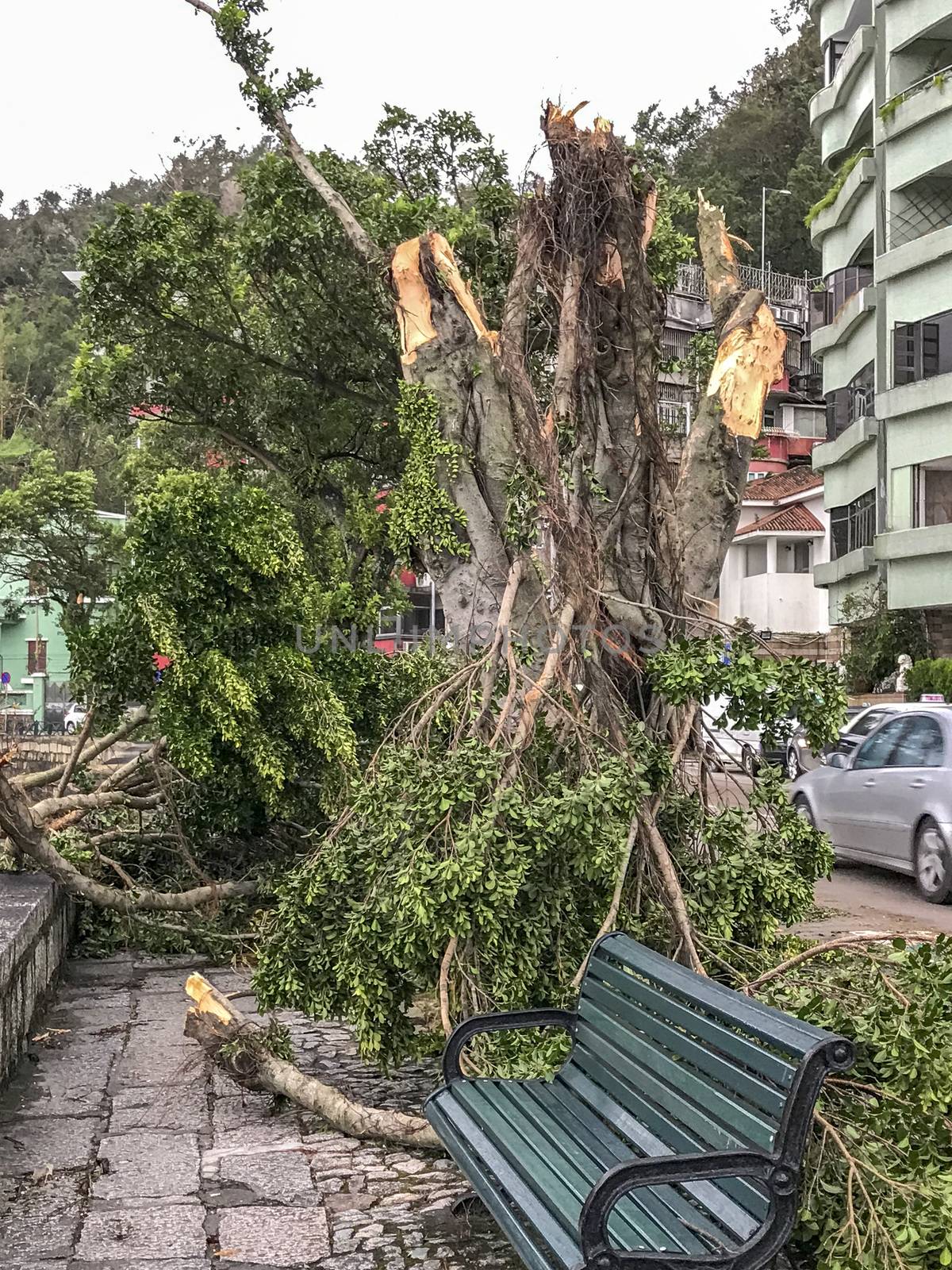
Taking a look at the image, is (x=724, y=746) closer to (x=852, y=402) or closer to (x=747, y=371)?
(x=747, y=371)

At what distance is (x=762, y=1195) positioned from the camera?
346 cm

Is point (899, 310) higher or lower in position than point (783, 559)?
higher

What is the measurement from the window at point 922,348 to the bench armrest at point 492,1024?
1027 inches

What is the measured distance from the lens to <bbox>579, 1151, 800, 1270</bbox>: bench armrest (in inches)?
129

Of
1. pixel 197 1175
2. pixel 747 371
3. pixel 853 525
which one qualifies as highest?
pixel 853 525

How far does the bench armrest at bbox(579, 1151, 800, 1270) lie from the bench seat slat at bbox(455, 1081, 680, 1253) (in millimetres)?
179

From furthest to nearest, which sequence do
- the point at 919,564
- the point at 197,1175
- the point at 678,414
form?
the point at 919,564
the point at 678,414
the point at 197,1175

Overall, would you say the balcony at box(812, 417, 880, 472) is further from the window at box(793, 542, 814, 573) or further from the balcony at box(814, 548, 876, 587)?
the window at box(793, 542, 814, 573)

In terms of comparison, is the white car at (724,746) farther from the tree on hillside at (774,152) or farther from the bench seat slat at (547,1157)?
the tree on hillside at (774,152)

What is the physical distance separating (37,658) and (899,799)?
139ft

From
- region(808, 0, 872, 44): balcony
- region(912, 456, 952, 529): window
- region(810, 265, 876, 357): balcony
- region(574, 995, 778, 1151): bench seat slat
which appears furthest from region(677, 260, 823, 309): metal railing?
region(574, 995, 778, 1151): bench seat slat

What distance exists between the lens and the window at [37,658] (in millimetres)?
50031

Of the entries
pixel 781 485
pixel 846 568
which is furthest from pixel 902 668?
pixel 781 485

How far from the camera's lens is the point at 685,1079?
4062 mm
